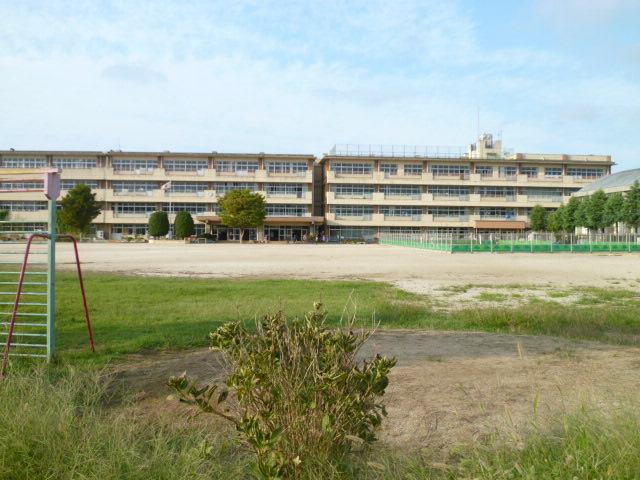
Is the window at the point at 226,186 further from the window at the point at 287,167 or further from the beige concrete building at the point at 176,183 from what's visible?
the window at the point at 287,167

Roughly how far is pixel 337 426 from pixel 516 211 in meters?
78.1

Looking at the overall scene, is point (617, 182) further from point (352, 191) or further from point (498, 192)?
point (352, 191)

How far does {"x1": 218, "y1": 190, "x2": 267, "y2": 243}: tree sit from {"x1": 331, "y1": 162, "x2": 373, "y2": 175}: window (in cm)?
1305

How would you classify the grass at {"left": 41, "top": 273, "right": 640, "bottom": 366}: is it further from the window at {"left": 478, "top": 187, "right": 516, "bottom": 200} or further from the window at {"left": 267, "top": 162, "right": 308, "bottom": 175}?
the window at {"left": 478, "top": 187, "right": 516, "bottom": 200}

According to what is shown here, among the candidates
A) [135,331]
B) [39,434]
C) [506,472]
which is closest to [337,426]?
[506,472]

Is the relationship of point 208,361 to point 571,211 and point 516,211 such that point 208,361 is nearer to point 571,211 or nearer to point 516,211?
point 571,211

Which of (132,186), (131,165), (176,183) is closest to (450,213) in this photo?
Result: (176,183)

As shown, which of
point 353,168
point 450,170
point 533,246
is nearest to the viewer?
point 533,246

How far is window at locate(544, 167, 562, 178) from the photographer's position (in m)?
76.6

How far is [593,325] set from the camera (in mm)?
9266

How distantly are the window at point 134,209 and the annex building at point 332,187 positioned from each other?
13 cm

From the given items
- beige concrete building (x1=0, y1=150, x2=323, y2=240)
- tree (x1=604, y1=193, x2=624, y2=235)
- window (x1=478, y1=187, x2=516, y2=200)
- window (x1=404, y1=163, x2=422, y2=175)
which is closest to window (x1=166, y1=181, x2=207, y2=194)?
beige concrete building (x1=0, y1=150, x2=323, y2=240)

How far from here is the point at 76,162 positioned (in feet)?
240

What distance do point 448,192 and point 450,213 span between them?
2788 millimetres
